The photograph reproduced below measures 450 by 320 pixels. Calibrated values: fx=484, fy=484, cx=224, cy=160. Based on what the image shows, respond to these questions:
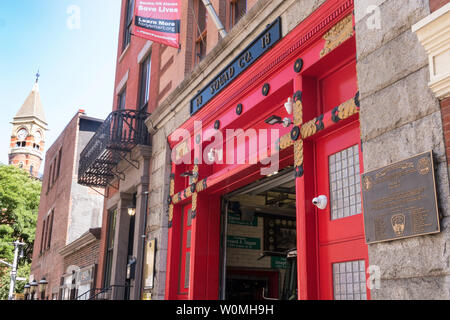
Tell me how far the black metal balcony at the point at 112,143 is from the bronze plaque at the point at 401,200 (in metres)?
9.11

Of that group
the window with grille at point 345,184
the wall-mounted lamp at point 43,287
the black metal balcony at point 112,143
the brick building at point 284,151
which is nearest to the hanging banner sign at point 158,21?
the brick building at point 284,151

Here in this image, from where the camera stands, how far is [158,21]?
11.1 m

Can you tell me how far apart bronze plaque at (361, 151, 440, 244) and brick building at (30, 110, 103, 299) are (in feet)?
68.9

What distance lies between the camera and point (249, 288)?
14.2m

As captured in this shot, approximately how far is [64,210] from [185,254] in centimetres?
1966

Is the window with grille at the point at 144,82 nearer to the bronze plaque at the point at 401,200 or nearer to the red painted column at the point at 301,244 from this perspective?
the red painted column at the point at 301,244

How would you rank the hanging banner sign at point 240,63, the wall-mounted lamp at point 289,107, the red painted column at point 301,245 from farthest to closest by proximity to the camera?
the hanging banner sign at point 240,63 → the wall-mounted lamp at point 289,107 → the red painted column at point 301,245

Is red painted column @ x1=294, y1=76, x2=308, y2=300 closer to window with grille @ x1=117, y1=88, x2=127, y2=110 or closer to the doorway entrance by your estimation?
the doorway entrance

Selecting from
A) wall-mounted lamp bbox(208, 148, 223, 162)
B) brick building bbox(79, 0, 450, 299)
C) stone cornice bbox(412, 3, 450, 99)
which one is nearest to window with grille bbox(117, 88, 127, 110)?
brick building bbox(79, 0, 450, 299)

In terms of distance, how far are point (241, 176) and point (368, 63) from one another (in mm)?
4228

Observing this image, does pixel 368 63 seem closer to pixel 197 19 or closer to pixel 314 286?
pixel 314 286

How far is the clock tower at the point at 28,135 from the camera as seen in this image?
102 meters

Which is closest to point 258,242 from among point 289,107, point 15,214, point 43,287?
point 289,107

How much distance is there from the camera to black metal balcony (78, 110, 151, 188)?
13.8 metres
